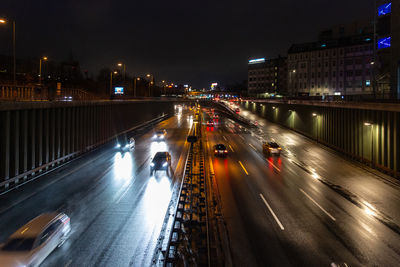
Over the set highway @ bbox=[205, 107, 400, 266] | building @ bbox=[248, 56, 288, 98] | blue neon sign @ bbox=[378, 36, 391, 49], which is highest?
building @ bbox=[248, 56, 288, 98]

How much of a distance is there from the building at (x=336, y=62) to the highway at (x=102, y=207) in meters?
83.1

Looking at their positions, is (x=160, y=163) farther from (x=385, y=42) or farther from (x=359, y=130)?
(x=385, y=42)

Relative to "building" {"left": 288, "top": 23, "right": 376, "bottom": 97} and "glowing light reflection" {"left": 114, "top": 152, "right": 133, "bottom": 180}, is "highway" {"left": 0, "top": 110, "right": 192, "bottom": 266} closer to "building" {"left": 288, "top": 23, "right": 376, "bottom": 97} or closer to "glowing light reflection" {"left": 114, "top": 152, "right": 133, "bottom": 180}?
"glowing light reflection" {"left": 114, "top": 152, "right": 133, "bottom": 180}

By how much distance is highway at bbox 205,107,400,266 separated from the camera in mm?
12180

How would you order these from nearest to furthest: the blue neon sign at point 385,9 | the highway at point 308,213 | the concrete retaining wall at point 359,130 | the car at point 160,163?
1. the highway at point 308,213
2. the concrete retaining wall at point 359,130
3. the car at point 160,163
4. the blue neon sign at point 385,9

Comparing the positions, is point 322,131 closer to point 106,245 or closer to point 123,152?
point 123,152

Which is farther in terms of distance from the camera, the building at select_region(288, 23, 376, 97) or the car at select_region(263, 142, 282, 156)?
the building at select_region(288, 23, 376, 97)

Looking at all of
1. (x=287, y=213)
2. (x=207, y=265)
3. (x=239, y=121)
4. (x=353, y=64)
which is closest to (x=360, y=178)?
(x=287, y=213)

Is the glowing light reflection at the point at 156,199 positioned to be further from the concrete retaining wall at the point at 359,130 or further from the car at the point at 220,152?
the concrete retaining wall at the point at 359,130

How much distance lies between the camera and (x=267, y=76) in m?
176

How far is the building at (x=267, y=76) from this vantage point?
16750 cm

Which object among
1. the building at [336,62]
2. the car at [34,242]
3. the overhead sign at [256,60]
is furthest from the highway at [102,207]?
the overhead sign at [256,60]

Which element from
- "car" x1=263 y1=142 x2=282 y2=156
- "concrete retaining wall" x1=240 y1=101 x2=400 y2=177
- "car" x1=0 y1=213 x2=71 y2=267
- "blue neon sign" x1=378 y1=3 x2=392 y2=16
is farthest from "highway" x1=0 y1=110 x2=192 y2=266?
"blue neon sign" x1=378 y1=3 x2=392 y2=16

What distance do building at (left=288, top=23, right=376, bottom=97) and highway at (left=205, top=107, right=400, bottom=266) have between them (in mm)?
75977
